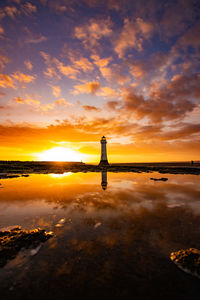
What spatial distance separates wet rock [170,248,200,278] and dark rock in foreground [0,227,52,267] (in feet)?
14.2

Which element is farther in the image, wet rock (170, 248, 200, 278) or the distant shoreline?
the distant shoreline

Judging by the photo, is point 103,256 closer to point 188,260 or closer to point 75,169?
point 188,260

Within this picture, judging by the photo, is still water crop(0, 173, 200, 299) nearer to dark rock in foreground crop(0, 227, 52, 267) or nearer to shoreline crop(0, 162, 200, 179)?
dark rock in foreground crop(0, 227, 52, 267)

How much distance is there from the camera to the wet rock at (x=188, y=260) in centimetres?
380

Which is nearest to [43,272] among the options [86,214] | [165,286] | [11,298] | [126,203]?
[11,298]

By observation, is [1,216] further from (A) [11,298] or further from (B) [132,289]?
(B) [132,289]

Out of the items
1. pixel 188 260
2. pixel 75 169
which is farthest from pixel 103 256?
pixel 75 169

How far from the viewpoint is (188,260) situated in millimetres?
4039

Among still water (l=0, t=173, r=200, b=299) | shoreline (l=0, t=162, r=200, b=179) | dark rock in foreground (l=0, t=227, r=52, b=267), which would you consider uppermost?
shoreline (l=0, t=162, r=200, b=179)

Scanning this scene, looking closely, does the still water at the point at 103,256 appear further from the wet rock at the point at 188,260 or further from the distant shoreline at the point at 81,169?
the distant shoreline at the point at 81,169

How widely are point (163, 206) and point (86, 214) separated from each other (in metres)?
4.93

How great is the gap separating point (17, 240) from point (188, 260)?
18.2 feet

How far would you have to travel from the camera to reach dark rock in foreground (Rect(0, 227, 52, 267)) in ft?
14.4

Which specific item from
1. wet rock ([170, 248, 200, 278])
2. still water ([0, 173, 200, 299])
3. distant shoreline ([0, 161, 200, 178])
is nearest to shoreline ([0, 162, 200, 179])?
distant shoreline ([0, 161, 200, 178])
